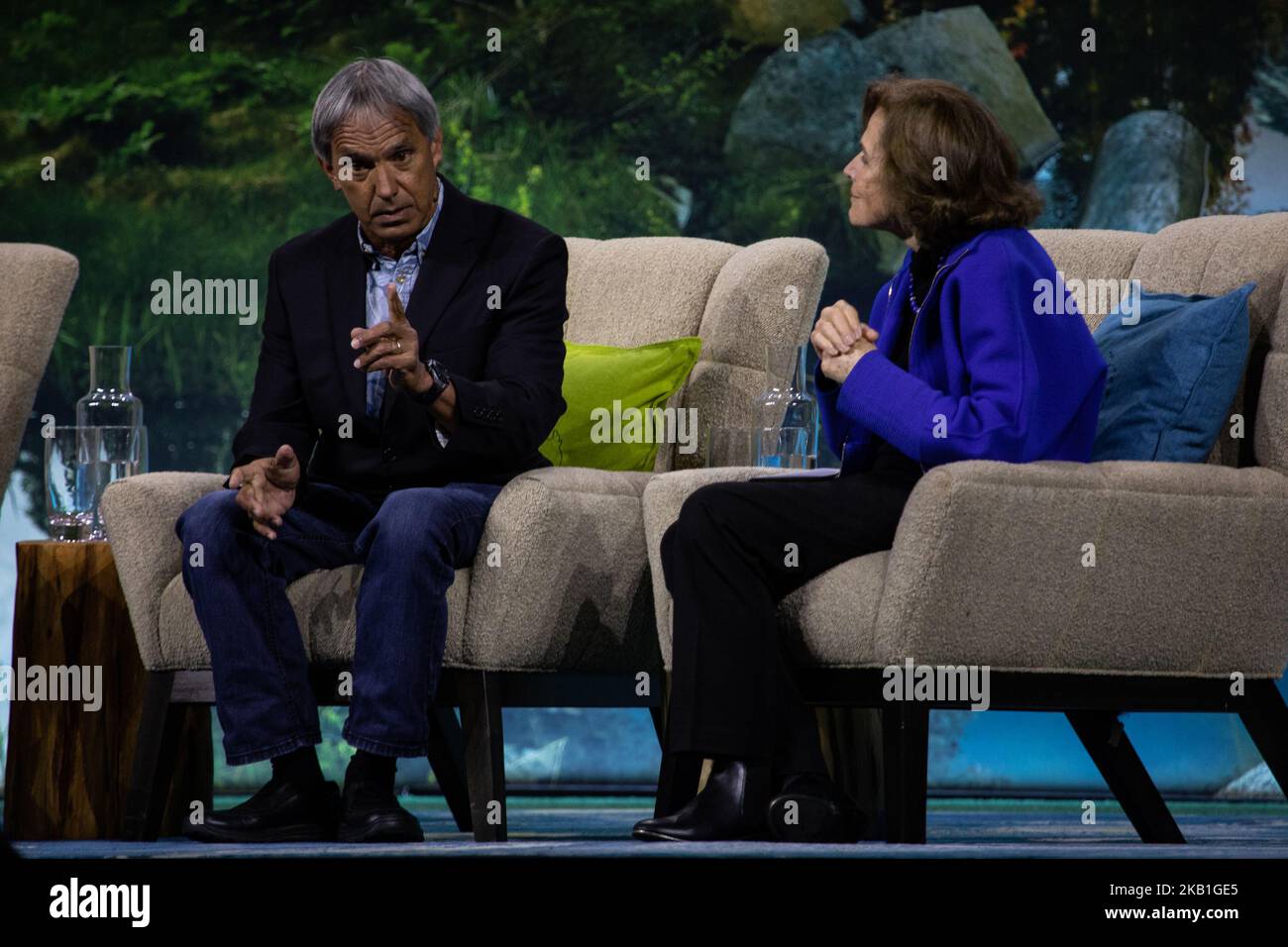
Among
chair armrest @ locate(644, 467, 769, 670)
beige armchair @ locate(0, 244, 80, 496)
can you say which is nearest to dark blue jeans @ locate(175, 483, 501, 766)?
chair armrest @ locate(644, 467, 769, 670)

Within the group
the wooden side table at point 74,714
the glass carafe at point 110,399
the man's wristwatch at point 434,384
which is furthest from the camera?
the glass carafe at point 110,399

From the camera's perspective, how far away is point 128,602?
3332 millimetres

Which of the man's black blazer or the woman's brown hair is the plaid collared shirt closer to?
the man's black blazer

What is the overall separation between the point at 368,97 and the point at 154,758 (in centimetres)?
129

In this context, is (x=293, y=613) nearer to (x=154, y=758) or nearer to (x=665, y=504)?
(x=154, y=758)

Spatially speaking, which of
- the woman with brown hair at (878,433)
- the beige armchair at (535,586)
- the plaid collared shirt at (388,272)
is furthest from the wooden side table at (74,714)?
the woman with brown hair at (878,433)

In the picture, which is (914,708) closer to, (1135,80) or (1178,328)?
(1178,328)

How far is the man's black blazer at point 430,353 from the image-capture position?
3.23 metres

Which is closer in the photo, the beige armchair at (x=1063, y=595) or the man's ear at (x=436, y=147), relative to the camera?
the beige armchair at (x=1063, y=595)

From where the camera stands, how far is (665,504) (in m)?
3.07

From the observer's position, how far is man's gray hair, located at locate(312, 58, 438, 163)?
3293mm

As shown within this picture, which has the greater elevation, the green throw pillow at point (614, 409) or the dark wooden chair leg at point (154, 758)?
the green throw pillow at point (614, 409)

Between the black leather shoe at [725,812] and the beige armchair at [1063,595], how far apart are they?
144 mm

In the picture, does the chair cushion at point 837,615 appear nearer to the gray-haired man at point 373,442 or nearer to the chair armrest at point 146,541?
the gray-haired man at point 373,442
